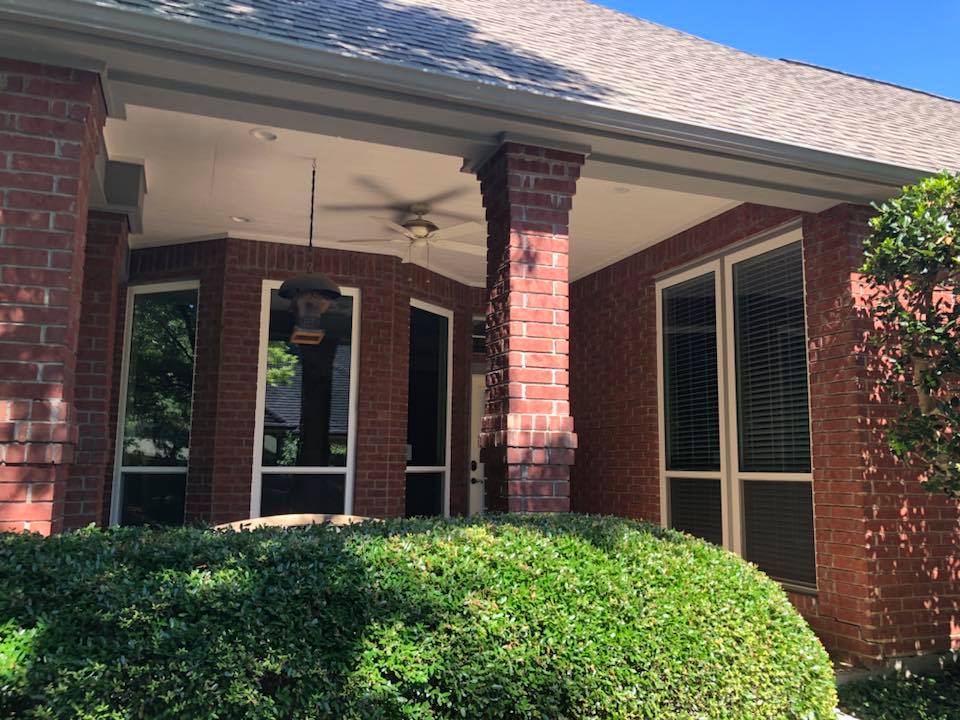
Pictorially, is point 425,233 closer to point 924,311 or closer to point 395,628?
point 924,311

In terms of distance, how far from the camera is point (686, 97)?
200 inches

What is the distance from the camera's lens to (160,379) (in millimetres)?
7715

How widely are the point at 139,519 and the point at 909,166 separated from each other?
7094 millimetres

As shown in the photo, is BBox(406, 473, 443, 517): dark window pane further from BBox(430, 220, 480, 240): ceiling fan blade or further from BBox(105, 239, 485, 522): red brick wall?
BBox(430, 220, 480, 240): ceiling fan blade

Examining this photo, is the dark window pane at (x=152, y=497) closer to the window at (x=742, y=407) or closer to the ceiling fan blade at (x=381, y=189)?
the ceiling fan blade at (x=381, y=189)

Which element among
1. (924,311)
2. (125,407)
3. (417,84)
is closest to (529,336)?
(417,84)

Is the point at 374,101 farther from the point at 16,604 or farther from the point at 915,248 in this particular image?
the point at 915,248

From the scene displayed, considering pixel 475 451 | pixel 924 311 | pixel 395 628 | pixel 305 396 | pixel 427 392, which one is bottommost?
pixel 395 628

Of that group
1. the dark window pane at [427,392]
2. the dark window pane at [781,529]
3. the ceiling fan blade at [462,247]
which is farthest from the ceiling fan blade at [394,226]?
the dark window pane at [781,529]

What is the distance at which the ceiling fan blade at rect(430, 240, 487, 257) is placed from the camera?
7.78 meters

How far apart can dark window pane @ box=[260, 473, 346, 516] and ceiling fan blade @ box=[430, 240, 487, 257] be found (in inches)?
98.4

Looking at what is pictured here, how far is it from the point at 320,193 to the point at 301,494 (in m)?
2.91

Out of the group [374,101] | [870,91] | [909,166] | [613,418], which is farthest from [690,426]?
[374,101]

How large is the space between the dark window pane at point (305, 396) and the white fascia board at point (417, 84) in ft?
12.9
